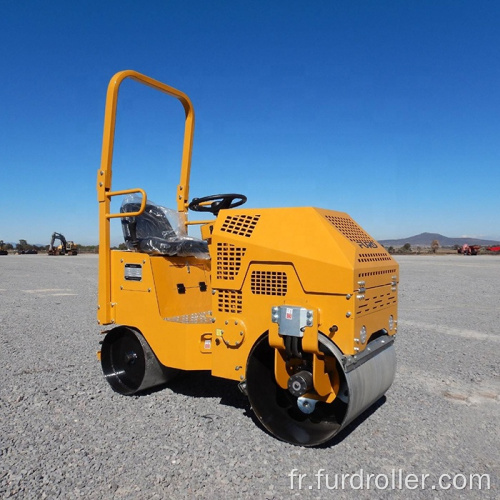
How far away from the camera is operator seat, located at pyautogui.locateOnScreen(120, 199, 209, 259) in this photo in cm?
438

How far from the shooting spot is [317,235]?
3.25 m

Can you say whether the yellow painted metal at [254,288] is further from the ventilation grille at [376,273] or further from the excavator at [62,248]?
the excavator at [62,248]

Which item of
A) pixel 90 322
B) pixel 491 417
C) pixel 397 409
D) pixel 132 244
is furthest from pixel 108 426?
pixel 90 322

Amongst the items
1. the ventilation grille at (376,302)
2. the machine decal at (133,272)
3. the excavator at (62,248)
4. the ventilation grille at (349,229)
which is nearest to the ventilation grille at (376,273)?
the ventilation grille at (376,302)

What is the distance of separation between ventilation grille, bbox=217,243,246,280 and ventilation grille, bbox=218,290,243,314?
0.12m

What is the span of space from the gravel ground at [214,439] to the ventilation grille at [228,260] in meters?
1.23

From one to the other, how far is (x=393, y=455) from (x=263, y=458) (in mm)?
916

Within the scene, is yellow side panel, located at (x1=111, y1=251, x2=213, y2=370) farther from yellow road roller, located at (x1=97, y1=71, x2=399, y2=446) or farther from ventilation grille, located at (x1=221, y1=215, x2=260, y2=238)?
ventilation grille, located at (x1=221, y1=215, x2=260, y2=238)

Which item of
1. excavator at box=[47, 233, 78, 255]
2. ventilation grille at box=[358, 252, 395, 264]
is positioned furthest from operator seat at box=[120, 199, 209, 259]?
excavator at box=[47, 233, 78, 255]

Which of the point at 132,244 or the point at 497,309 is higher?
the point at 132,244

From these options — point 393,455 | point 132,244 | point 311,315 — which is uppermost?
point 132,244

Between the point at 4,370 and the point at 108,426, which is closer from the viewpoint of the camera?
the point at 108,426

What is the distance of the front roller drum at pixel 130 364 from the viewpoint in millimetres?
4262

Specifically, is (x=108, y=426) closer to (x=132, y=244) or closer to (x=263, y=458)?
(x=263, y=458)
